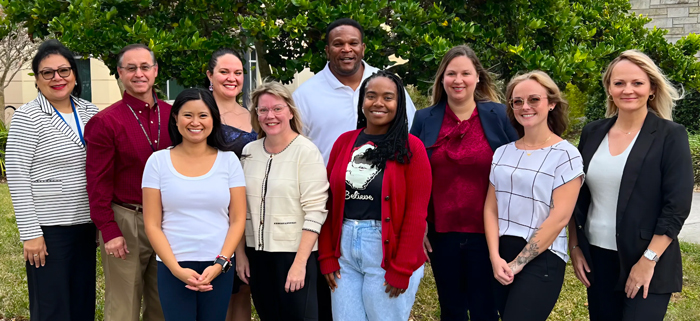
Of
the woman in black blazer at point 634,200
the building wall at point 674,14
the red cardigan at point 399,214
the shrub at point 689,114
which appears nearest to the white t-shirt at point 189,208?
the red cardigan at point 399,214

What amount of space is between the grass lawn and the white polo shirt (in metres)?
1.98

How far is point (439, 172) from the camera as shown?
3521 mm

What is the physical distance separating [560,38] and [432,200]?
2.33m

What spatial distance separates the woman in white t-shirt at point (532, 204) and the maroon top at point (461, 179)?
0.14m

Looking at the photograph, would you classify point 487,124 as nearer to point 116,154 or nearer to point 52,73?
point 116,154

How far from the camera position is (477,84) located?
12.6ft

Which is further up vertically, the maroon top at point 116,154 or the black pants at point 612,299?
the maroon top at point 116,154

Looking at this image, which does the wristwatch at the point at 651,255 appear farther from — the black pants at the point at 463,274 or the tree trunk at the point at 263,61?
the tree trunk at the point at 263,61

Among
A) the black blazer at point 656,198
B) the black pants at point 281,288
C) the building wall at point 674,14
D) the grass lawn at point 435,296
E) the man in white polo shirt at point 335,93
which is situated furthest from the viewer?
the building wall at point 674,14

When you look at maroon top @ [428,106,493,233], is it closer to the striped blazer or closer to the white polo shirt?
the white polo shirt

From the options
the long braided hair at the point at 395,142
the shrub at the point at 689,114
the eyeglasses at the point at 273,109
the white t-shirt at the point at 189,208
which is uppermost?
the shrub at the point at 689,114

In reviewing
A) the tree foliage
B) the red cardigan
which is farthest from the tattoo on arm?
the tree foliage

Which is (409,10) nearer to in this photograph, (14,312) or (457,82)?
(457,82)

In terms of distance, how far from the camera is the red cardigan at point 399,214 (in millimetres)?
3035
